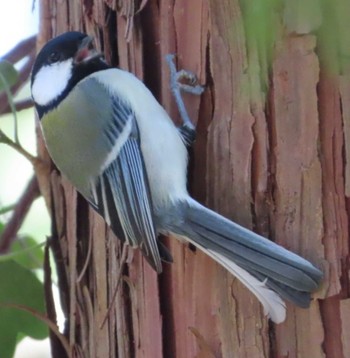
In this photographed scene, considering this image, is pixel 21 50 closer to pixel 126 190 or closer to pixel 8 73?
pixel 8 73

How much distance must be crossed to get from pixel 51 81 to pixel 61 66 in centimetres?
3

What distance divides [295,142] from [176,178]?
19 centimetres

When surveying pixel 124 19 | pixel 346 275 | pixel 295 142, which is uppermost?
pixel 124 19

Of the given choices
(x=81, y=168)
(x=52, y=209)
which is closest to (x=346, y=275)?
(x=81, y=168)

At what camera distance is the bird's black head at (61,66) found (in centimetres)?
110

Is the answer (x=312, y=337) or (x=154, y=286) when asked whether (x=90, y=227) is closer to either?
(x=154, y=286)

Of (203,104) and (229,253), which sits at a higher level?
(203,104)

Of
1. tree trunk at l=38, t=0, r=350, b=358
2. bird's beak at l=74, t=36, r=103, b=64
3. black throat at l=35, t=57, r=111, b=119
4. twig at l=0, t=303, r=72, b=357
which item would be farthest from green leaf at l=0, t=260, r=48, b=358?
bird's beak at l=74, t=36, r=103, b=64

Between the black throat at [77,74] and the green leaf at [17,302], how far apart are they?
276mm

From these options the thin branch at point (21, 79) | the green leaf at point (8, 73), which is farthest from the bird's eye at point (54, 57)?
the thin branch at point (21, 79)

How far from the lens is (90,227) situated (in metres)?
1.13

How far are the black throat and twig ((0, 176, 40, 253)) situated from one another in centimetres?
20

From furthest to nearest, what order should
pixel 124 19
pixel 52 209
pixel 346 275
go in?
pixel 52 209 → pixel 124 19 → pixel 346 275

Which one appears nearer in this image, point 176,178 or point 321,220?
point 321,220
